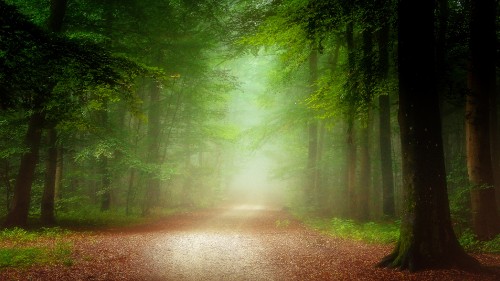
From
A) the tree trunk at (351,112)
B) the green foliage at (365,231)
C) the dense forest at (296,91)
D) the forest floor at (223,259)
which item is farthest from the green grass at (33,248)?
the green foliage at (365,231)

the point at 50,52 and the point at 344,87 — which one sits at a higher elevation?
the point at 344,87

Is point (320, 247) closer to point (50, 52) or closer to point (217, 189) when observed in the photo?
point (50, 52)

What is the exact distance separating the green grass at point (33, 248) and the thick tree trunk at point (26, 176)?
2.79 ft

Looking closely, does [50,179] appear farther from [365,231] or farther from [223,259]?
[365,231]

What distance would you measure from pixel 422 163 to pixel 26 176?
14.5m

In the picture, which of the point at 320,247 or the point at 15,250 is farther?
the point at 320,247

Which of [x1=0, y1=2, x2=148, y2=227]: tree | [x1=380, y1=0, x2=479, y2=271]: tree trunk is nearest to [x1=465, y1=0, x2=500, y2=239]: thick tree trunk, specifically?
[x1=380, y1=0, x2=479, y2=271]: tree trunk

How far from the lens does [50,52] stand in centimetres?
599

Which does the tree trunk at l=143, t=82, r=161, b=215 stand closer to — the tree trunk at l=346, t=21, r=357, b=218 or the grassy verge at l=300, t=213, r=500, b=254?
the grassy verge at l=300, t=213, r=500, b=254

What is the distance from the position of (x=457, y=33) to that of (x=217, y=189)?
29.7 m

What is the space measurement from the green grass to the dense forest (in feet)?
6.52

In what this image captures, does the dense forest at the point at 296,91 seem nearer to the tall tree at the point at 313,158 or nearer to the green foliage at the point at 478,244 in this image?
the tall tree at the point at 313,158

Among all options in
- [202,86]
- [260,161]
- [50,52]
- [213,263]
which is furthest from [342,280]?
[260,161]

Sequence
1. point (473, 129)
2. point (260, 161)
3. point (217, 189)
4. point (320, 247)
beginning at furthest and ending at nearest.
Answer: point (260, 161) → point (217, 189) → point (320, 247) → point (473, 129)
